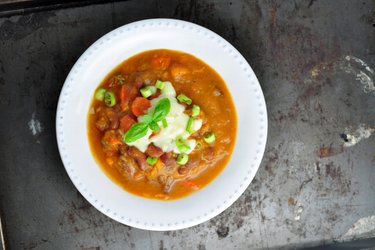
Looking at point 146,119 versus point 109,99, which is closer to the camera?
point 146,119

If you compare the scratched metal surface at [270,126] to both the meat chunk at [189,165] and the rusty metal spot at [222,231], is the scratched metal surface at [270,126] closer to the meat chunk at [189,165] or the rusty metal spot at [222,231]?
the rusty metal spot at [222,231]

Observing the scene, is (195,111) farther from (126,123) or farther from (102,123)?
(102,123)

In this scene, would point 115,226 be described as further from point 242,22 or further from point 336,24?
point 336,24

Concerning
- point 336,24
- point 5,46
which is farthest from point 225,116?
point 5,46

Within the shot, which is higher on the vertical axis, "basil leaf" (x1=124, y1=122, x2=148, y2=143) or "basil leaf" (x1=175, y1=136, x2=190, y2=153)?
"basil leaf" (x1=124, y1=122, x2=148, y2=143)

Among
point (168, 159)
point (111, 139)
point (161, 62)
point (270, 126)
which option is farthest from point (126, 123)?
point (270, 126)

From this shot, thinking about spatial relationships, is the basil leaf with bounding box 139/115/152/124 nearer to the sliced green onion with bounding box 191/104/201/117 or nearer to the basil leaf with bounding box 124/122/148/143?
the basil leaf with bounding box 124/122/148/143

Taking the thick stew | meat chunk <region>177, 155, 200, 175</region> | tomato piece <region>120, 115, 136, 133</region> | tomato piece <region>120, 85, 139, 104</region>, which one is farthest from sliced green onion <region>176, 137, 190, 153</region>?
tomato piece <region>120, 85, 139, 104</region>

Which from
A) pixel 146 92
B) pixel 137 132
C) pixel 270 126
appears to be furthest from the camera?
pixel 270 126
